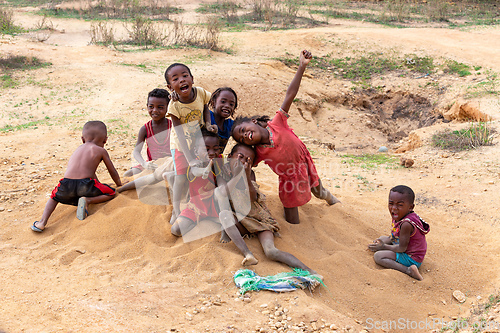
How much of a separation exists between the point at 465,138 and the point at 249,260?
14.8 feet

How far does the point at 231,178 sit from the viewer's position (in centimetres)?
314

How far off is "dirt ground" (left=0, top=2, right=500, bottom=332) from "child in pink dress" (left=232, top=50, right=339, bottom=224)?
307mm

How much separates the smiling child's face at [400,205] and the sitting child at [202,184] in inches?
54.7

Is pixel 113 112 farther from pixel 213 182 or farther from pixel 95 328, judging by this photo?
pixel 95 328

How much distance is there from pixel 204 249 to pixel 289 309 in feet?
2.78

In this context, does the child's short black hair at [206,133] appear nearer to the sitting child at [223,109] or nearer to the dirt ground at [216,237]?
the sitting child at [223,109]

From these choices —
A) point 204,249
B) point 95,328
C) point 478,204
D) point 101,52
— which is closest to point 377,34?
point 101,52

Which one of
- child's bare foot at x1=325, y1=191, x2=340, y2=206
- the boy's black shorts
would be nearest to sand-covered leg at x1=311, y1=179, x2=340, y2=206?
child's bare foot at x1=325, y1=191, x2=340, y2=206

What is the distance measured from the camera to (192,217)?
3.29 meters

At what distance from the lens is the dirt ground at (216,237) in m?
2.37

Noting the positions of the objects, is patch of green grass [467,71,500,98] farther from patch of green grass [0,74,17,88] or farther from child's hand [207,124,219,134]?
patch of green grass [0,74,17,88]

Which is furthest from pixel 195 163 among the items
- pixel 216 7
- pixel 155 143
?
pixel 216 7

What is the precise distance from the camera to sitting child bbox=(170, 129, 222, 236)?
10.5ft

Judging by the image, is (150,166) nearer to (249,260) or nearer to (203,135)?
(203,135)
